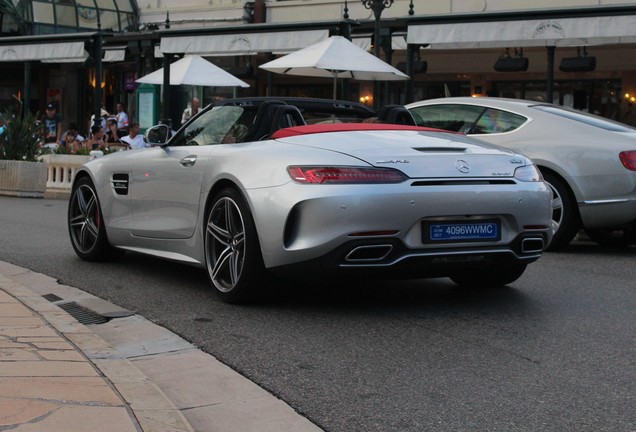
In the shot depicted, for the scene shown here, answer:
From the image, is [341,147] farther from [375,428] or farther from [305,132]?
[375,428]

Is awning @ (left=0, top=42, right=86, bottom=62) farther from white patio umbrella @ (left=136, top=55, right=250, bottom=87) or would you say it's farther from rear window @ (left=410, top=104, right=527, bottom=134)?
rear window @ (left=410, top=104, right=527, bottom=134)

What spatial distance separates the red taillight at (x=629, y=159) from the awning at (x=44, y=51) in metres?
14.7

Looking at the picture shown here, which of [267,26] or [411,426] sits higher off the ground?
[267,26]

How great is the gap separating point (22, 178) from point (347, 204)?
1378 centimetres

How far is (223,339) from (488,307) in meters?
1.81

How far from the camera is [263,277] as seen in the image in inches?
245

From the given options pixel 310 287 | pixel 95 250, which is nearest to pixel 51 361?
pixel 310 287

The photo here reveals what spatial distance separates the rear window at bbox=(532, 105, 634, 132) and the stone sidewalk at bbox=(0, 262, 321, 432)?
523 centimetres

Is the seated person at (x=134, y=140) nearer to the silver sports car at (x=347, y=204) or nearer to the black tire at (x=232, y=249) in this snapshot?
→ the silver sports car at (x=347, y=204)

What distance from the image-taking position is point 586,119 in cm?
988

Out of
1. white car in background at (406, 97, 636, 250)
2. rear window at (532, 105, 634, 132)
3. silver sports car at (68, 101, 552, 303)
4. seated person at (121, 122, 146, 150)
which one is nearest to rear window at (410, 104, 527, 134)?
white car in background at (406, 97, 636, 250)

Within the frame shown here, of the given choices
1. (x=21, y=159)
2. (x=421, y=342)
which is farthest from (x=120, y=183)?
(x=21, y=159)

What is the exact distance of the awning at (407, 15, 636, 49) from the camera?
1456 cm

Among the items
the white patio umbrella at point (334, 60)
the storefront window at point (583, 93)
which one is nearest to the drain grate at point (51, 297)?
the white patio umbrella at point (334, 60)
